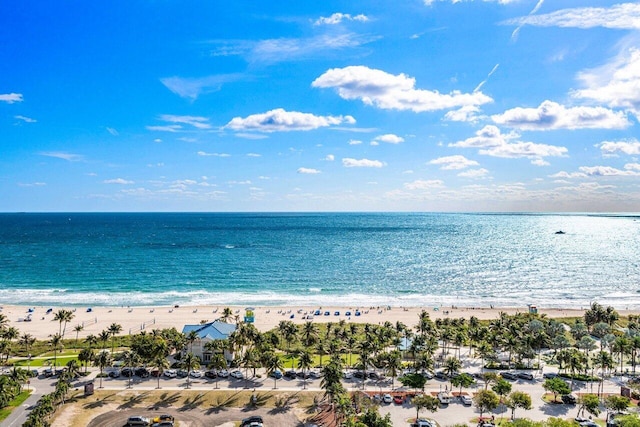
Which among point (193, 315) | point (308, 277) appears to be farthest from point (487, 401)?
point (308, 277)

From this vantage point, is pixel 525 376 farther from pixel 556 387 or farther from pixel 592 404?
pixel 592 404

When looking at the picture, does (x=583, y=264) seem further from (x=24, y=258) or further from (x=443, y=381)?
(x=24, y=258)

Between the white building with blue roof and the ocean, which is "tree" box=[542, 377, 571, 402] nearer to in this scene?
the white building with blue roof


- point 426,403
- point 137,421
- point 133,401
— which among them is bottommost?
point 133,401

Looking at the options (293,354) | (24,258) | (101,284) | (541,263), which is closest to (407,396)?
(293,354)

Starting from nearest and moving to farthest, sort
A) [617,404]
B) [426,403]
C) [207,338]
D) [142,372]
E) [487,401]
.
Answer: [487,401] → [426,403] → [617,404] → [142,372] → [207,338]

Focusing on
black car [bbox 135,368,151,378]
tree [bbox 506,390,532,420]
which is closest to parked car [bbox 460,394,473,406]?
tree [bbox 506,390,532,420]
